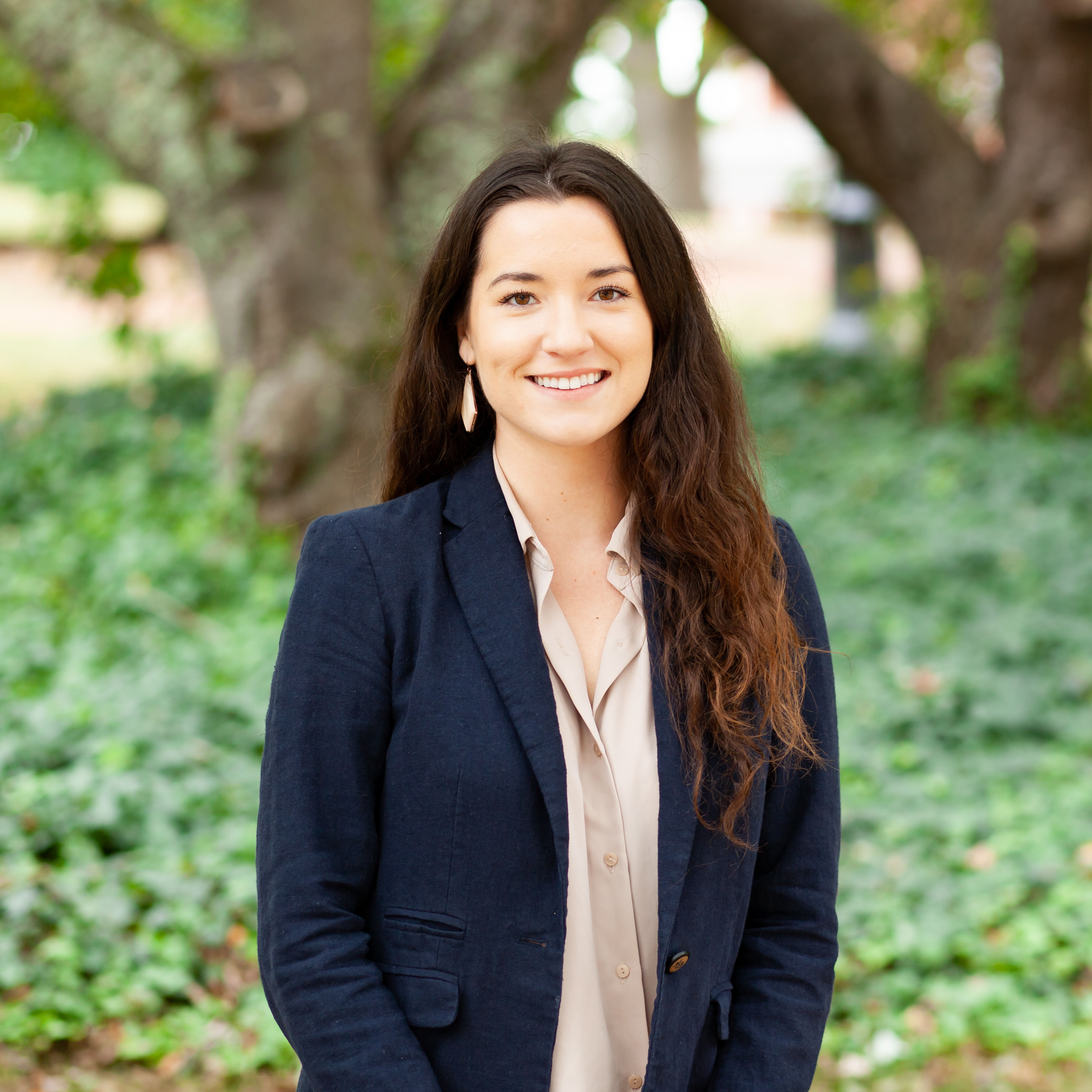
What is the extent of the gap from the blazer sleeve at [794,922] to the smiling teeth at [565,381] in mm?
476

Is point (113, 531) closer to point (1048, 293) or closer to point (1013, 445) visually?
point (1013, 445)

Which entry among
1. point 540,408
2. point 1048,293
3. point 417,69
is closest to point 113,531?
point 417,69

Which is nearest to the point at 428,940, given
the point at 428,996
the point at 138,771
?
the point at 428,996

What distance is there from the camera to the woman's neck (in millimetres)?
1833

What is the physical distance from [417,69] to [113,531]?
10.5 feet

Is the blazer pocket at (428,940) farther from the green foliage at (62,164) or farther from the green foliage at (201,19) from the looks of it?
the green foliage at (201,19)

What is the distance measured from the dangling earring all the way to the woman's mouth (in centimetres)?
23

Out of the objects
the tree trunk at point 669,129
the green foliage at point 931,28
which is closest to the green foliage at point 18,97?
the green foliage at point 931,28

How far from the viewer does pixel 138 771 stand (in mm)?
4020

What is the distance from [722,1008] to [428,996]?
438mm

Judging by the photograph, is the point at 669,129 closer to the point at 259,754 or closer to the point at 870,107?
the point at 870,107

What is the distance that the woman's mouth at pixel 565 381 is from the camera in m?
1.71

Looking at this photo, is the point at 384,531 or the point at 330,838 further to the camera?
the point at 384,531

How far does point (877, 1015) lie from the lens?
11.7 ft
